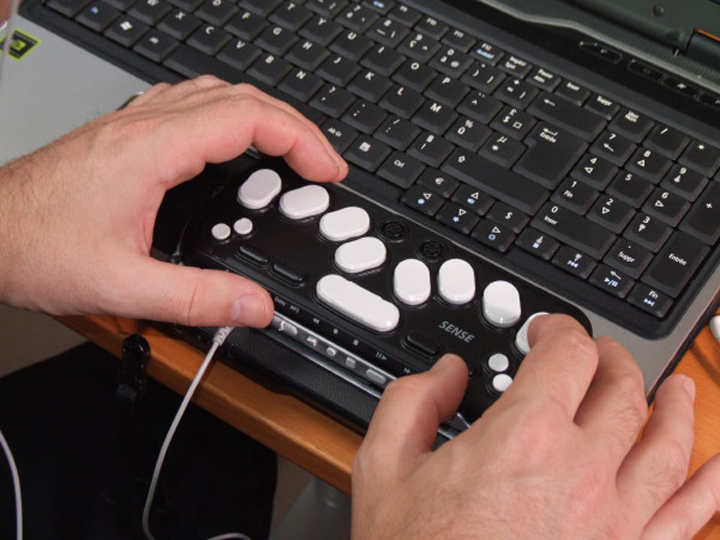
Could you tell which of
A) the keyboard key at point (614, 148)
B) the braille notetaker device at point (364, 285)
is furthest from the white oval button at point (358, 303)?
the keyboard key at point (614, 148)

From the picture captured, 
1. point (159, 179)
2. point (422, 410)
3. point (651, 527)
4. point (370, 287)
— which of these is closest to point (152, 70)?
point (159, 179)

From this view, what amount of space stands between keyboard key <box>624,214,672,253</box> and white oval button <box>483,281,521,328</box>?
102mm

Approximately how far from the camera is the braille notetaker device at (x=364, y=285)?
0.59 meters

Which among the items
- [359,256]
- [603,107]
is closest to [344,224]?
[359,256]

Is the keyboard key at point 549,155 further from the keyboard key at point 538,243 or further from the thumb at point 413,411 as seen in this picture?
the thumb at point 413,411

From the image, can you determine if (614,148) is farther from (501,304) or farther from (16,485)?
(16,485)

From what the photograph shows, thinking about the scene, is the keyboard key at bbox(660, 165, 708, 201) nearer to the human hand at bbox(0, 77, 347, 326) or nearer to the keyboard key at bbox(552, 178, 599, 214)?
the keyboard key at bbox(552, 178, 599, 214)

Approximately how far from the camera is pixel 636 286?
646 mm

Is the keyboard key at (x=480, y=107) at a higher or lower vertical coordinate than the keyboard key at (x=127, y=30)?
higher

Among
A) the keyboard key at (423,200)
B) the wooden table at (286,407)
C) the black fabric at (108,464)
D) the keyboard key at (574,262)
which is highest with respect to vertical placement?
the keyboard key at (574,262)

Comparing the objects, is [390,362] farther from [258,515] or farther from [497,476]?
[258,515]

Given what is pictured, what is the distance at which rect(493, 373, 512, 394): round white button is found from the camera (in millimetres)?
576

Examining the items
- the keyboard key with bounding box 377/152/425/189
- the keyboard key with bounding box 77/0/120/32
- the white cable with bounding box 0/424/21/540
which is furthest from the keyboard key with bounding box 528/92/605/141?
the white cable with bounding box 0/424/21/540

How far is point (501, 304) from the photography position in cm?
61
